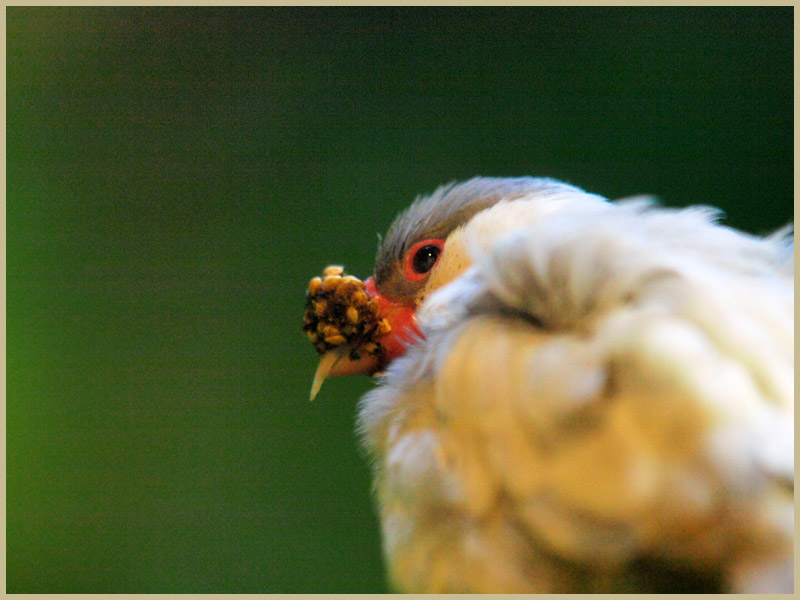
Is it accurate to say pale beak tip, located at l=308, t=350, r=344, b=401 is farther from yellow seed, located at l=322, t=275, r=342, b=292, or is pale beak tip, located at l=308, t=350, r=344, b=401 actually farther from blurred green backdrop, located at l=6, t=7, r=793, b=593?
blurred green backdrop, located at l=6, t=7, r=793, b=593

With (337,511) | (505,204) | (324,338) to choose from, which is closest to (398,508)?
(324,338)

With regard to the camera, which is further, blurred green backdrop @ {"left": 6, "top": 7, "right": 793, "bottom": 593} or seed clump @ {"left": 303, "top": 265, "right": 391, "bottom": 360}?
blurred green backdrop @ {"left": 6, "top": 7, "right": 793, "bottom": 593}

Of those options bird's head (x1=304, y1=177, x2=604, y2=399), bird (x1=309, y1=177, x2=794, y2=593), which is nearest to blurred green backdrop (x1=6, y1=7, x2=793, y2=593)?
bird's head (x1=304, y1=177, x2=604, y2=399)

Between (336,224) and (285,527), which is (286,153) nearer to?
(336,224)

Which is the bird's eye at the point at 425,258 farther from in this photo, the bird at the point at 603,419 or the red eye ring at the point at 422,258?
the bird at the point at 603,419

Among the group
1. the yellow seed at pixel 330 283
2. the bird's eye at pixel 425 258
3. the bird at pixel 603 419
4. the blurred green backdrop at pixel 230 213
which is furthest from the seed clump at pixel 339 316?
the blurred green backdrop at pixel 230 213
